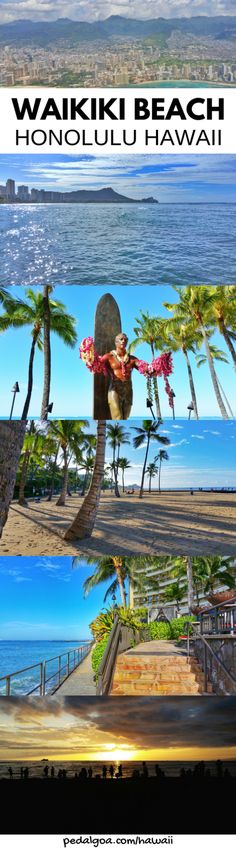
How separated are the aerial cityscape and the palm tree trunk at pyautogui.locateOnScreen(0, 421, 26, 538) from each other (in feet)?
10.8

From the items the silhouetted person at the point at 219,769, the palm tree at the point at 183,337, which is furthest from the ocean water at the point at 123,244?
the silhouetted person at the point at 219,769

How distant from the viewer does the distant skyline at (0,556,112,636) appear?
35.2 feet

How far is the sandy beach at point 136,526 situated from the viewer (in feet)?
30.8

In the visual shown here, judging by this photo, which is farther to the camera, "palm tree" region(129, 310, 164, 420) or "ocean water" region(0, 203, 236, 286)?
"ocean water" region(0, 203, 236, 286)

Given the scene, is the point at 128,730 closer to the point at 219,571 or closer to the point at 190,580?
the point at 190,580

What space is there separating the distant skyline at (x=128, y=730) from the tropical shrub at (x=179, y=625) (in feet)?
2.66

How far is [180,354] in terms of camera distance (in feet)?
39.1

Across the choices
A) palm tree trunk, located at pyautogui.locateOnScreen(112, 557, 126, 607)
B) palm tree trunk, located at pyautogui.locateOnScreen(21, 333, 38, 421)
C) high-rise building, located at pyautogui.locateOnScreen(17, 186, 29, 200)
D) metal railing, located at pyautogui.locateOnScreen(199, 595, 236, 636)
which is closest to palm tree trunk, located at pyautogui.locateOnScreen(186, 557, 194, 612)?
metal railing, located at pyautogui.locateOnScreen(199, 595, 236, 636)

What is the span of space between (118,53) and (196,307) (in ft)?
9.66

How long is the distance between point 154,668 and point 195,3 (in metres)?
6.35

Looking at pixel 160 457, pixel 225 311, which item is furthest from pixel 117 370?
pixel 225 311

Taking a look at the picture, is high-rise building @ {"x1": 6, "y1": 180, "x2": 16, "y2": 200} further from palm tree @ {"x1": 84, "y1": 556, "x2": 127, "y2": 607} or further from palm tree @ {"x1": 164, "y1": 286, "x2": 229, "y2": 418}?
palm tree @ {"x1": 84, "y1": 556, "x2": 127, "y2": 607}

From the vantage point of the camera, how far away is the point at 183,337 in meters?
12.1

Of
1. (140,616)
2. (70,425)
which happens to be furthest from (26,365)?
(140,616)
